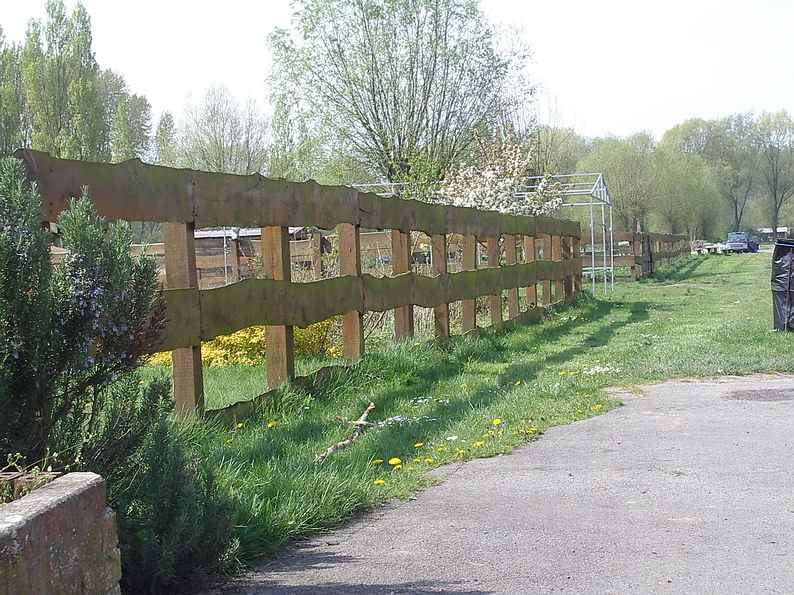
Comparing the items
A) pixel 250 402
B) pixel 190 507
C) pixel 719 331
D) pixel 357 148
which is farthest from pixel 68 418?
pixel 357 148

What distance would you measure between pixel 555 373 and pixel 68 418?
702 centimetres

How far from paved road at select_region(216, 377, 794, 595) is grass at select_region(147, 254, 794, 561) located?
0.23m

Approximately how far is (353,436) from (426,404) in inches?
63.6

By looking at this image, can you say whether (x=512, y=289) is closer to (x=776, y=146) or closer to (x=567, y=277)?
(x=567, y=277)

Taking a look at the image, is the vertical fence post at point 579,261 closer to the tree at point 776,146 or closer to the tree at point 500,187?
the tree at point 500,187

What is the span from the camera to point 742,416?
24.2 feet

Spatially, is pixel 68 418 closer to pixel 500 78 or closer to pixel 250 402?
pixel 250 402

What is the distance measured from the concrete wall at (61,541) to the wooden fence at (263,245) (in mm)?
2477

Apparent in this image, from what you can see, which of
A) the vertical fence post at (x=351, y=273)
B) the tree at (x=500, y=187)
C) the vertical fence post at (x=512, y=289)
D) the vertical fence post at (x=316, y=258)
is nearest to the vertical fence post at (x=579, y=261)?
the tree at (x=500, y=187)

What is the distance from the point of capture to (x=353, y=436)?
6480 millimetres

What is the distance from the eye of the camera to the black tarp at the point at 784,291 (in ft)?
40.2

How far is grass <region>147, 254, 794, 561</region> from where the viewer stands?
478cm

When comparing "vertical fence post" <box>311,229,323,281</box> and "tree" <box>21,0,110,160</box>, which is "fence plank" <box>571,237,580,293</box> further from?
"tree" <box>21,0,110,160</box>

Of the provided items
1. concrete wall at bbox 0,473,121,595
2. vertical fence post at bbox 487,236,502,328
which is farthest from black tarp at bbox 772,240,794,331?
concrete wall at bbox 0,473,121,595
